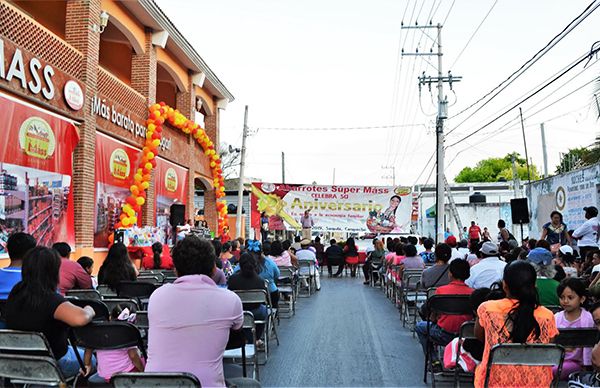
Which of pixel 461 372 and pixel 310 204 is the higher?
pixel 310 204

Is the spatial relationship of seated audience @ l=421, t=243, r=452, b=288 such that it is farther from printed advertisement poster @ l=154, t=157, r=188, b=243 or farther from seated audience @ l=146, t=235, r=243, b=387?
printed advertisement poster @ l=154, t=157, r=188, b=243

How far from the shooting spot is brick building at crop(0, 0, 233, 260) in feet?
32.9

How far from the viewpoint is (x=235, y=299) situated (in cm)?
324

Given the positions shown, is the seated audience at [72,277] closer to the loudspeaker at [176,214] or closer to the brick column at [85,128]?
the brick column at [85,128]

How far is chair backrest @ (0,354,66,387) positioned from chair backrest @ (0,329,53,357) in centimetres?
19

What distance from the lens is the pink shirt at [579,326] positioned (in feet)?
13.8

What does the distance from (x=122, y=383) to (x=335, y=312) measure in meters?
7.67

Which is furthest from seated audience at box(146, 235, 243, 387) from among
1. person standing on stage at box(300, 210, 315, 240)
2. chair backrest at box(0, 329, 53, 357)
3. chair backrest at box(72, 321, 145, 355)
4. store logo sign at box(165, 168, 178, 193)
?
person standing on stage at box(300, 210, 315, 240)

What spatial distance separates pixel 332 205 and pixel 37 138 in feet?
49.5

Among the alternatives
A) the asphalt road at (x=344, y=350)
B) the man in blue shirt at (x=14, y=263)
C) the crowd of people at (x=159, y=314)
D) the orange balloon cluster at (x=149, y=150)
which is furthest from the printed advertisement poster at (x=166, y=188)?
the crowd of people at (x=159, y=314)

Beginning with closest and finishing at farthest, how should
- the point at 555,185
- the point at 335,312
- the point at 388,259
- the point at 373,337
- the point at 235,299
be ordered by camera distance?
the point at 235,299 → the point at 373,337 → the point at 335,312 → the point at 388,259 → the point at 555,185

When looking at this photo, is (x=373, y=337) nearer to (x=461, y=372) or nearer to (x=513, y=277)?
(x=461, y=372)

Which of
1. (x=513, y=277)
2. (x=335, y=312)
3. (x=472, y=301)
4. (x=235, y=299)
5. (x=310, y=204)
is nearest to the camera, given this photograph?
(x=235, y=299)

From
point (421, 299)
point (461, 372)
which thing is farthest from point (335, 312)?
point (461, 372)
